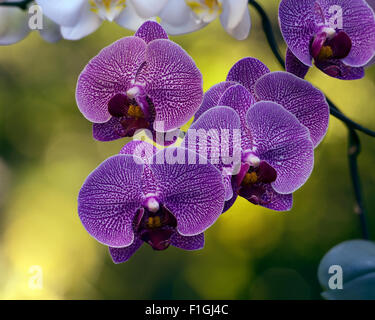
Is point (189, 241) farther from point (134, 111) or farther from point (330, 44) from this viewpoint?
point (330, 44)

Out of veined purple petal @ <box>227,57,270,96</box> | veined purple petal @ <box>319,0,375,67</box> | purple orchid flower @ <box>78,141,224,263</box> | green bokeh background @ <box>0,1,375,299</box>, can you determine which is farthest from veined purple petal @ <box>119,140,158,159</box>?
green bokeh background @ <box>0,1,375,299</box>

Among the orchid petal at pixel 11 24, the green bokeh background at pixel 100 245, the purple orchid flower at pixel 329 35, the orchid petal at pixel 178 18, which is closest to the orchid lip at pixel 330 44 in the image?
the purple orchid flower at pixel 329 35

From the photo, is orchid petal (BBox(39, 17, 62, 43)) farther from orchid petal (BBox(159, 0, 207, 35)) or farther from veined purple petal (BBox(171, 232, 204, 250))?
veined purple petal (BBox(171, 232, 204, 250))

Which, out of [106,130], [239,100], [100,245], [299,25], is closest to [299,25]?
[299,25]

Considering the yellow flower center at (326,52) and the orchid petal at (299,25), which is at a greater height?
the orchid petal at (299,25)

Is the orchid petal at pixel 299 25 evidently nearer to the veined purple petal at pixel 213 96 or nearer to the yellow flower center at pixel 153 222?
the veined purple petal at pixel 213 96

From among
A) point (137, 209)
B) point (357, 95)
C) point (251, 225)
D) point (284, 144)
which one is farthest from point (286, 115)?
point (357, 95)

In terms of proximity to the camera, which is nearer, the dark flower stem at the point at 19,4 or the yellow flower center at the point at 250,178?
the yellow flower center at the point at 250,178

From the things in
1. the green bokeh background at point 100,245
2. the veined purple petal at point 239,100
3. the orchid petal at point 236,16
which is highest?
A: the green bokeh background at point 100,245
